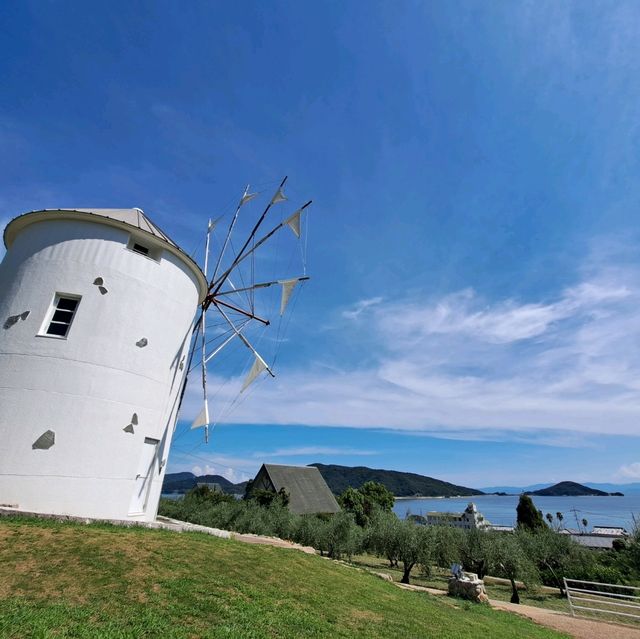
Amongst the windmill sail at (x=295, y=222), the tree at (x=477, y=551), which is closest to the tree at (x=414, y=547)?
the tree at (x=477, y=551)

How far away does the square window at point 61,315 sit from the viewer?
12188 millimetres

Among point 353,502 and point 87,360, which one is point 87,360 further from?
point 353,502

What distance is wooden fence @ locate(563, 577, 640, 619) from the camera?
12.6 m

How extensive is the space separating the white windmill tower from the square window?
0.11 feet

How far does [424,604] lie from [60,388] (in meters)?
13.0

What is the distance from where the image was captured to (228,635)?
565 centimetres

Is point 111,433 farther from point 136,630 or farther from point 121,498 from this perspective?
point 136,630

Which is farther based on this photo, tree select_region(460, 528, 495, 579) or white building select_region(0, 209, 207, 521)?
tree select_region(460, 528, 495, 579)

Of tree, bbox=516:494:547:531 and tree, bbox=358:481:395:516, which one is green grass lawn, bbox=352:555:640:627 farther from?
tree, bbox=358:481:395:516

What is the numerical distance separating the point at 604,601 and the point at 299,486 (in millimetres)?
44675

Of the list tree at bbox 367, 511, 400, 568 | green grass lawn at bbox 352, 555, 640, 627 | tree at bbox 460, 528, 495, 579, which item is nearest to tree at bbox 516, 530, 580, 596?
green grass lawn at bbox 352, 555, 640, 627

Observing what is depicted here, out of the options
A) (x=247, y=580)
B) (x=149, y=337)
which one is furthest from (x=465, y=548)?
(x=149, y=337)

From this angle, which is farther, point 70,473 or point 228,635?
point 70,473

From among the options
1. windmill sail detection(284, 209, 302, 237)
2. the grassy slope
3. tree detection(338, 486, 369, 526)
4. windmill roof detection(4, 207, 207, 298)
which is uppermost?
windmill sail detection(284, 209, 302, 237)
